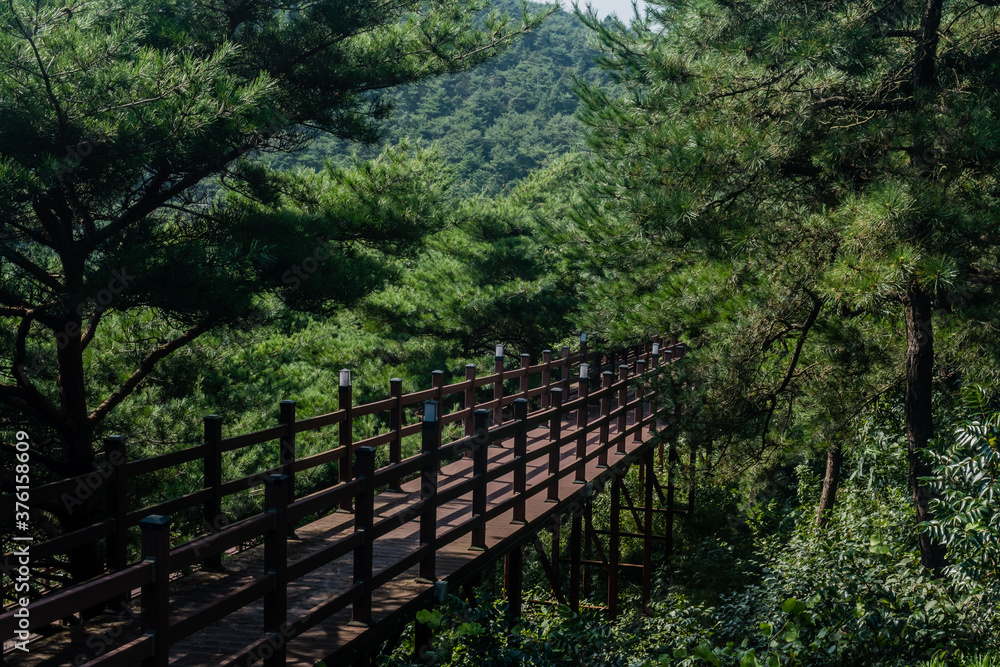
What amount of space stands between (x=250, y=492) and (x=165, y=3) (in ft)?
18.9

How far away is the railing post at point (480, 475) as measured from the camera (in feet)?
20.2

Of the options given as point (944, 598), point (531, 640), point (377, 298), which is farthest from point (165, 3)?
point (377, 298)

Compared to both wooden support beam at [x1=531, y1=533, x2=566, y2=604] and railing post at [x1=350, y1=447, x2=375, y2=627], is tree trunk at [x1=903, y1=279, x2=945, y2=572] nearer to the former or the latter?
wooden support beam at [x1=531, y1=533, x2=566, y2=604]

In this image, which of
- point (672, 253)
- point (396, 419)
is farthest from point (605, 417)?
point (396, 419)

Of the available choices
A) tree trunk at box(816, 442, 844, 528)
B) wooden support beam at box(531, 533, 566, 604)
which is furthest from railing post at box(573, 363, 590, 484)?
tree trunk at box(816, 442, 844, 528)

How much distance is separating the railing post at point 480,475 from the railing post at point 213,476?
1.80 meters

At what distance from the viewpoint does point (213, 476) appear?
6094 millimetres

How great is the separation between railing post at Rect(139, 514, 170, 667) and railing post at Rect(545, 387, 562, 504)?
458 cm

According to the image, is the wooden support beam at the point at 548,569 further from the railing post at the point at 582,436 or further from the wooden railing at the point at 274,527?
the railing post at the point at 582,436

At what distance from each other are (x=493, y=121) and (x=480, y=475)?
55.3 metres

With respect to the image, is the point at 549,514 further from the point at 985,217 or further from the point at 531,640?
the point at 985,217

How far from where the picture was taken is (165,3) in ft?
30.5

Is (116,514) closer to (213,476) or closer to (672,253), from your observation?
(213,476)

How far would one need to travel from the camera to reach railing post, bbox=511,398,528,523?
23.0ft
